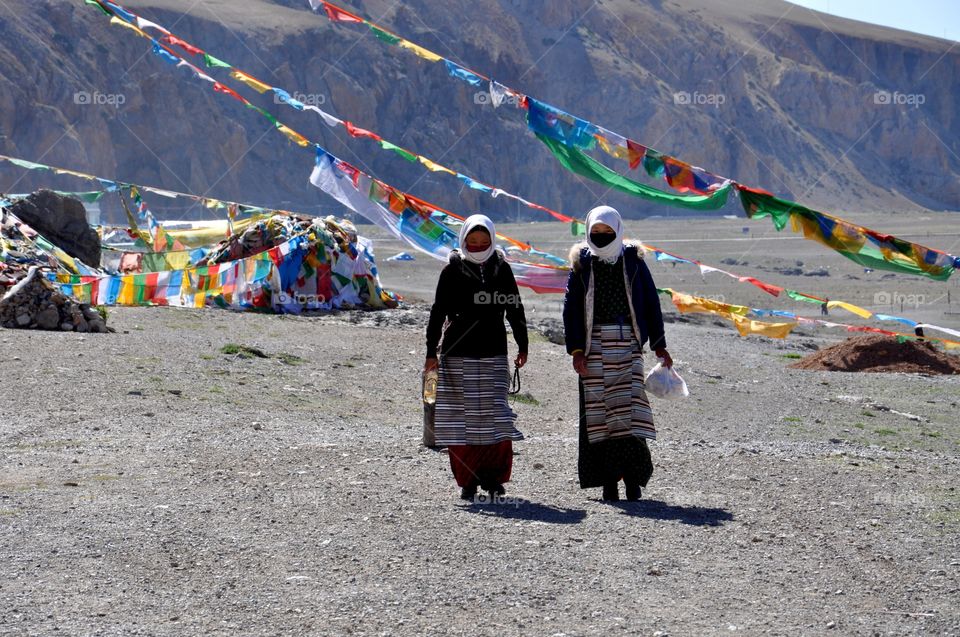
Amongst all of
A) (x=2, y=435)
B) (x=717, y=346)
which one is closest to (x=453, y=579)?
(x=2, y=435)

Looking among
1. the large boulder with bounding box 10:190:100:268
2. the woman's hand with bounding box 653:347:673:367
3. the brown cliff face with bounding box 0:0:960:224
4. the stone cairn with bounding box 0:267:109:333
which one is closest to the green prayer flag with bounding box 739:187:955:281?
the woman's hand with bounding box 653:347:673:367

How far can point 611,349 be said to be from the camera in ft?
23.2

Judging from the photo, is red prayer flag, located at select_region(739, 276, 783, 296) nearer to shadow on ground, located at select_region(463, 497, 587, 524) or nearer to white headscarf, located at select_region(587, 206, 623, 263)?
white headscarf, located at select_region(587, 206, 623, 263)

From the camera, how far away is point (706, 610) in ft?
16.7

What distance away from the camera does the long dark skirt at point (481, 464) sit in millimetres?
7145

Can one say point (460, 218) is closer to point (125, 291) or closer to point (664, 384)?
point (125, 291)

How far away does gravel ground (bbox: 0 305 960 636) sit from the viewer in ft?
16.5

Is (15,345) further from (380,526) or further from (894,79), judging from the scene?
(894,79)

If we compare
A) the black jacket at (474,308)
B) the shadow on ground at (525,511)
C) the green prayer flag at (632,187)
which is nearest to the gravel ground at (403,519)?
the shadow on ground at (525,511)

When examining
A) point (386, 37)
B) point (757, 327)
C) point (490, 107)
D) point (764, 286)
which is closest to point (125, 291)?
point (386, 37)

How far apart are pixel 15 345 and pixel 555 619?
330 inches

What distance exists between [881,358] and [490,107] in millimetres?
59829

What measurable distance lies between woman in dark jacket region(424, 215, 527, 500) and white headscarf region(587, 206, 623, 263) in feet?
1.64

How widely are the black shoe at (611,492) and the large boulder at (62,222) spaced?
13126 millimetres
